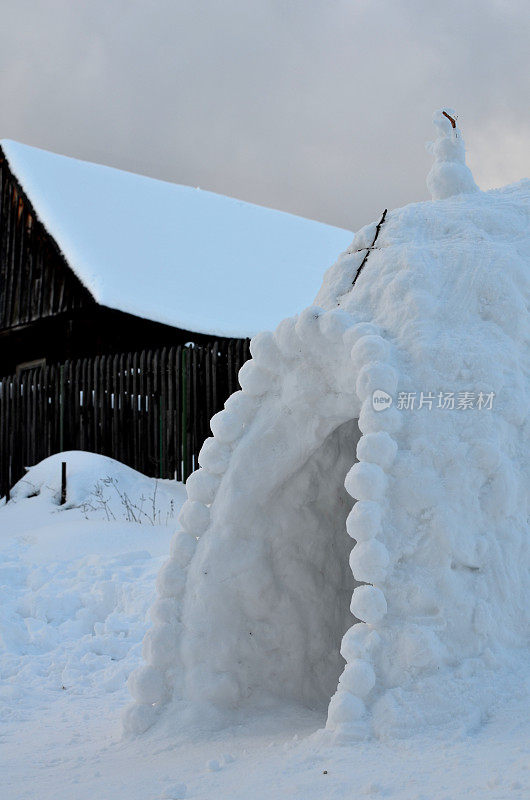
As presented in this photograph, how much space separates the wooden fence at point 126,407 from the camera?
9.39 m

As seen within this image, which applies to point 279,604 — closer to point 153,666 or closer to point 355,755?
point 153,666

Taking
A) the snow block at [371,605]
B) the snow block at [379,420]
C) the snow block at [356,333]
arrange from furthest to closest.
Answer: the snow block at [356,333] < the snow block at [379,420] < the snow block at [371,605]

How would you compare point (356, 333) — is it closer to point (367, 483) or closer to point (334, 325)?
point (334, 325)

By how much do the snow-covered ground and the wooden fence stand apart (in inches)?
74.9

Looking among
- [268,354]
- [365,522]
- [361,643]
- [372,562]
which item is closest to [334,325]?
[268,354]

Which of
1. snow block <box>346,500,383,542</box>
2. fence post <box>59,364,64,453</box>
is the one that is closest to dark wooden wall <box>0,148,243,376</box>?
fence post <box>59,364,64,453</box>

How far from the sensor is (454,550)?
2943mm

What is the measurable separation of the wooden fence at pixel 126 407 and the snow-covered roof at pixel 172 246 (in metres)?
1.63

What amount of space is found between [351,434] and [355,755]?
1.87 meters

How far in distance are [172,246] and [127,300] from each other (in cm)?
286

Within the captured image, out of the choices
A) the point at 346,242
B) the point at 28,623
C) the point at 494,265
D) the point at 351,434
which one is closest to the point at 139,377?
the point at 28,623

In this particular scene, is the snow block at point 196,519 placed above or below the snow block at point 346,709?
above

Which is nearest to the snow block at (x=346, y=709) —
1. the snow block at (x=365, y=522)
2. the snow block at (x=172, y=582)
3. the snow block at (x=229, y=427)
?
the snow block at (x=365, y=522)

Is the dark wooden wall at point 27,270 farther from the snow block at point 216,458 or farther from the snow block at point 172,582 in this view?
the snow block at point 172,582
